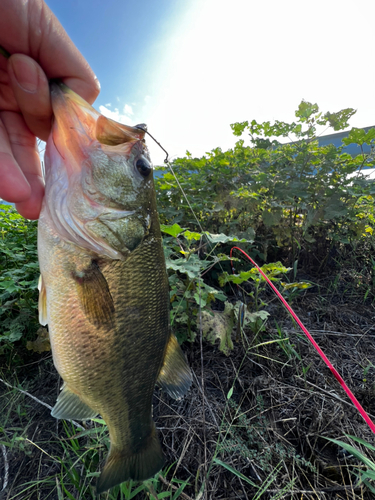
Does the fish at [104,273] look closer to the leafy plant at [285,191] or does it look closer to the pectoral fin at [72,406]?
the pectoral fin at [72,406]

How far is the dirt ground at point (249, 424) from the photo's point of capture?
1.35 m

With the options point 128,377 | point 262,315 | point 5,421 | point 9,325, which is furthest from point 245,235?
point 5,421

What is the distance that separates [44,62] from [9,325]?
1910 millimetres

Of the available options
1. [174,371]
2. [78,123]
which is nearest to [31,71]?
[78,123]

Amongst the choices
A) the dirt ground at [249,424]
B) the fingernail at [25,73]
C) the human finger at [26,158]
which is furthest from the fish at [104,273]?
the dirt ground at [249,424]

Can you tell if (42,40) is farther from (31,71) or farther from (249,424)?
(249,424)

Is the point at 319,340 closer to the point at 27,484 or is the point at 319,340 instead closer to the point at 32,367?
the point at 27,484

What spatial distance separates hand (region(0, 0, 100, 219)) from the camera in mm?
1015

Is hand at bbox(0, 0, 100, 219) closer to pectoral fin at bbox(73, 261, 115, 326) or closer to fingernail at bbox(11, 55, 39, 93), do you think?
fingernail at bbox(11, 55, 39, 93)

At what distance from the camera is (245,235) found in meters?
2.70

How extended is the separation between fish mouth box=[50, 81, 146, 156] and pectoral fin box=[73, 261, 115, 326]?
49 cm

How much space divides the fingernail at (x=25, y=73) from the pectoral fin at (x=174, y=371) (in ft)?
4.12

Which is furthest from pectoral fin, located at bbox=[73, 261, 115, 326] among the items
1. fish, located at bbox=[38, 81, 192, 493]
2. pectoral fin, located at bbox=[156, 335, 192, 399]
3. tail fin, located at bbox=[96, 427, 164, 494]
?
tail fin, located at bbox=[96, 427, 164, 494]

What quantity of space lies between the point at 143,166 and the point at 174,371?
97cm
